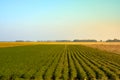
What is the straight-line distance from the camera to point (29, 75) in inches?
636

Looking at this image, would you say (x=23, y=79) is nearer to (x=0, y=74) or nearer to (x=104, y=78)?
(x=0, y=74)

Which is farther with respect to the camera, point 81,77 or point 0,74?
point 0,74

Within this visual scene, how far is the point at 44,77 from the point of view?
607 inches

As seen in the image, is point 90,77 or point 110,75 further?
point 110,75

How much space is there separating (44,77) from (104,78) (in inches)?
138

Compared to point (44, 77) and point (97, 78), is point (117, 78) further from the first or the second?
point (44, 77)

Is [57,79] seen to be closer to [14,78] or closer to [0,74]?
[14,78]

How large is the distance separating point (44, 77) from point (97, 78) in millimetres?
3113

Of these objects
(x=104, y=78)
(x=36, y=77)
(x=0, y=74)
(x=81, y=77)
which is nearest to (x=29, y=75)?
(x=36, y=77)

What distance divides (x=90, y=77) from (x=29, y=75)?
3.74 metres

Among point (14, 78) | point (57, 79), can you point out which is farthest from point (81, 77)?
point (14, 78)

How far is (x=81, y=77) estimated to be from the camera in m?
15.5

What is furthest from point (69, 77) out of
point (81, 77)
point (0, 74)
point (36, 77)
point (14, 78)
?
point (0, 74)

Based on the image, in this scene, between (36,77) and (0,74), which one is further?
(0,74)
